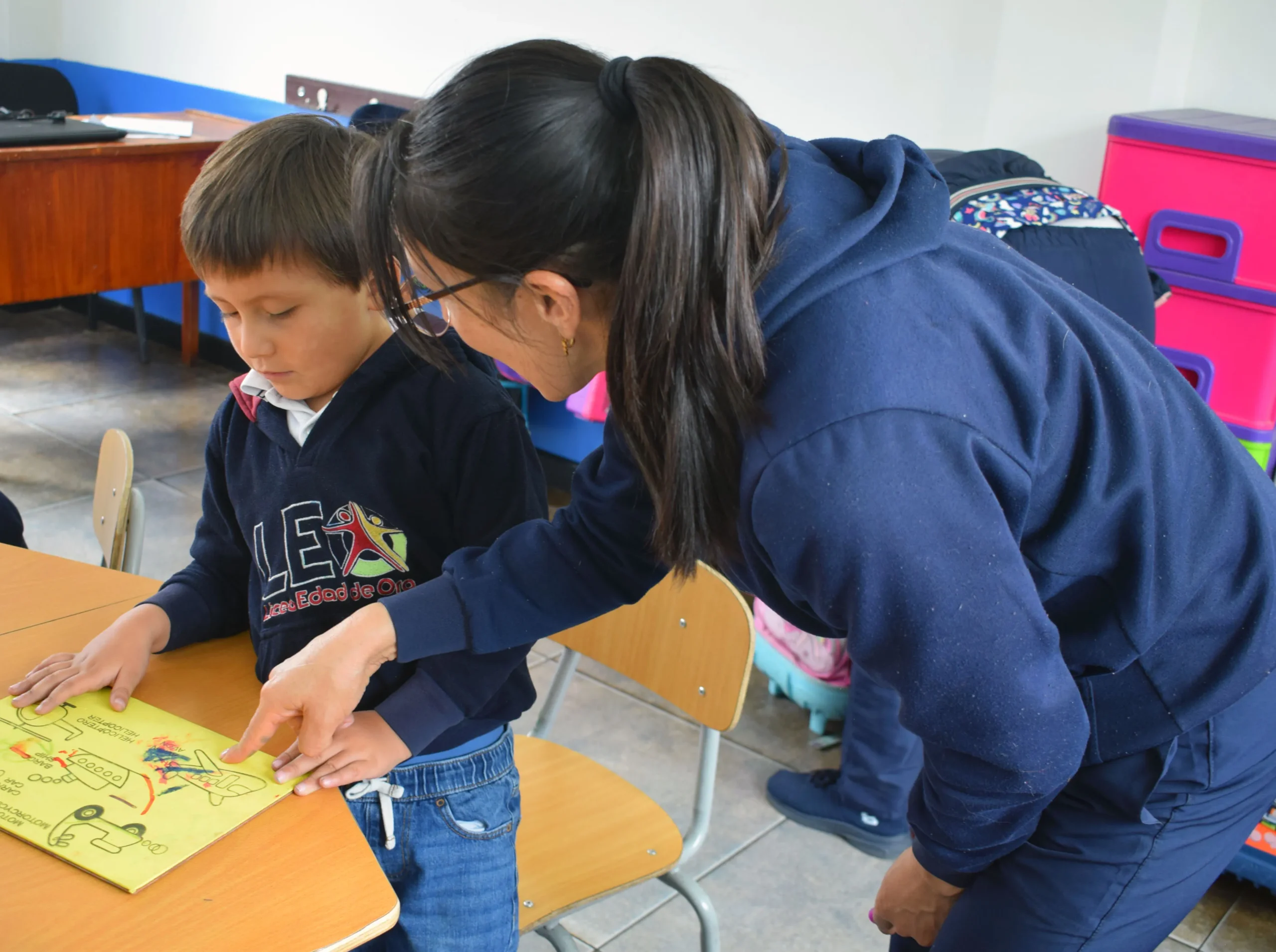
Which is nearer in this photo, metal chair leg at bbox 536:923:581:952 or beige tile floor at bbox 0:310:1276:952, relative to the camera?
metal chair leg at bbox 536:923:581:952

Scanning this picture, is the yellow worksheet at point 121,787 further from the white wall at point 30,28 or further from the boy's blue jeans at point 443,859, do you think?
the white wall at point 30,28

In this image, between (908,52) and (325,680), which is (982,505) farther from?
(908,52)

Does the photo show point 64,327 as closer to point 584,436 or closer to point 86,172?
point 86,172

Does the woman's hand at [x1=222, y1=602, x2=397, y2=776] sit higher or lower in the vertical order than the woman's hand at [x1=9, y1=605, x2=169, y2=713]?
higher

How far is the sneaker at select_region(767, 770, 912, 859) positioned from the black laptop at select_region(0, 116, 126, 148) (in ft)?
8.50

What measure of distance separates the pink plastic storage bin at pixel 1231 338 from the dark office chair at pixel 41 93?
3631 millimetres

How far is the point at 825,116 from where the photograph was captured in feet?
9.28

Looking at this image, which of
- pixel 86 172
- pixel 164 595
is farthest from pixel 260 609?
pixel 86 172

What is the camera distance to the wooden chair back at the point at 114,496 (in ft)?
5.22

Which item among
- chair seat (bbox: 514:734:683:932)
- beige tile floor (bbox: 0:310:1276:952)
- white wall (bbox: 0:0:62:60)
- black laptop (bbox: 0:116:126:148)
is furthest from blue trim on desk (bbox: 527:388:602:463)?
white wall (bbox: 0:0:62:60)

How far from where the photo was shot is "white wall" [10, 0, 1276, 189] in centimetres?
237

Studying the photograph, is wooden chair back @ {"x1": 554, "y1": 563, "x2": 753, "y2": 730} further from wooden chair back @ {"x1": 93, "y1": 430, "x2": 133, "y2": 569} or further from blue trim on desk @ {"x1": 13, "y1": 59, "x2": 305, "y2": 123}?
blue trim on desk @ {"x1": 13, "y1": 59, "x2": 305, "y2": 123}

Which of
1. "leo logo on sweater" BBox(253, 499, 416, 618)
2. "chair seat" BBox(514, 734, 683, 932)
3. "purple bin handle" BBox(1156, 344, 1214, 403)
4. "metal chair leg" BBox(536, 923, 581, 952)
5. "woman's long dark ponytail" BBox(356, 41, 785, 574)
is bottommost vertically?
"metal chair leg" BBox(536, 923, 581, 952)

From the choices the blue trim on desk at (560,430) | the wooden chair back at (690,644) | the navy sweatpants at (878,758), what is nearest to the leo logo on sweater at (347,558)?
the wooden chair back at (690,644)
